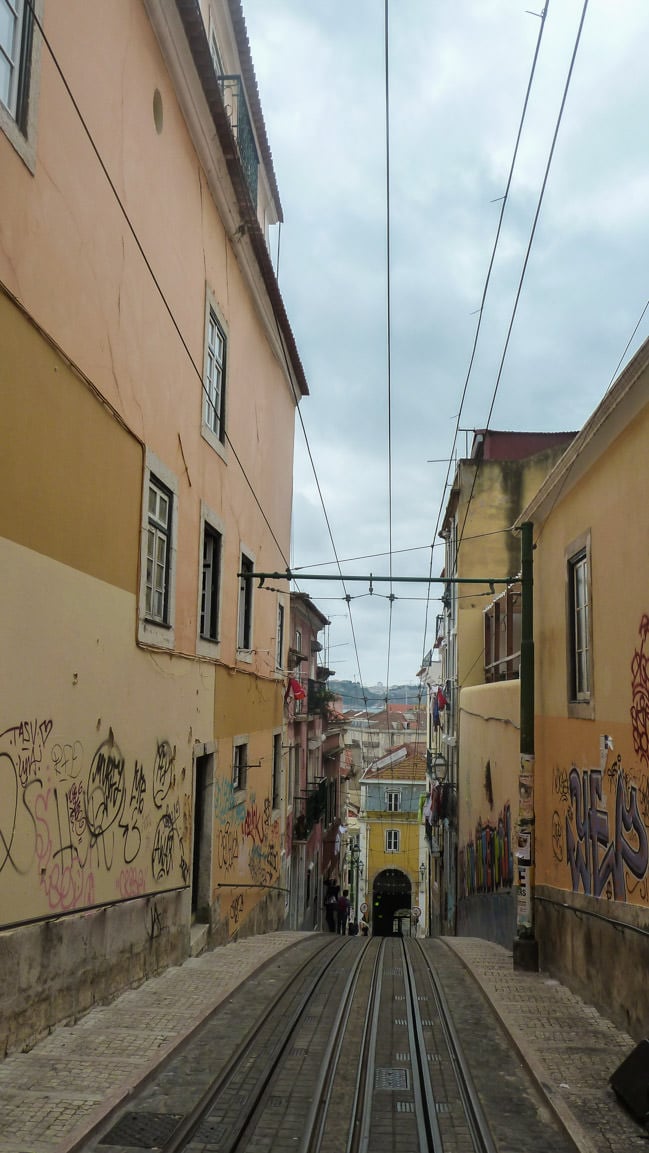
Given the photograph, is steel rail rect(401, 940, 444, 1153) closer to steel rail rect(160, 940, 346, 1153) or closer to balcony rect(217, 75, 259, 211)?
steel rail rect(160, 940, 346, 1153)

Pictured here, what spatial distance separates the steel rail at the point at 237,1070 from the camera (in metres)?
5.20

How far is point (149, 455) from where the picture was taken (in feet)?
31.5

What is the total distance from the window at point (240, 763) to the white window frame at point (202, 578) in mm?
2322

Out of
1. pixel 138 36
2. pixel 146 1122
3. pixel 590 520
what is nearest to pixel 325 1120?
pixel 146 1122

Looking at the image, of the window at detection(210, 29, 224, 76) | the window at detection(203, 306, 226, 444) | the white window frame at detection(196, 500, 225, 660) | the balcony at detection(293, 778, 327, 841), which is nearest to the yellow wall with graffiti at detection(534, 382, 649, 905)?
the white window frame at detection(196, 500, 225, 660)

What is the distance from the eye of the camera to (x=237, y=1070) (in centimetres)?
639

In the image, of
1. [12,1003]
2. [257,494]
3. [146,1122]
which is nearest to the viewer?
[146,1122]

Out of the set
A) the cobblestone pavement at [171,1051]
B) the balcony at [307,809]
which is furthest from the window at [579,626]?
the balcony at [307,809]

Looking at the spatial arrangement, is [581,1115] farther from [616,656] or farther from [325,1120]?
[616,656]

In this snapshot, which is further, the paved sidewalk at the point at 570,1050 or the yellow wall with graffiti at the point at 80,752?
the yellow wall with graffiti at the point at 80,752

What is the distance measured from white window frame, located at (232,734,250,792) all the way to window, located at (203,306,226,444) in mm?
4829

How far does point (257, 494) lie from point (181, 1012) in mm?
9771

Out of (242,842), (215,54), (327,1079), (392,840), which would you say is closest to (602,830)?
(327,1079)

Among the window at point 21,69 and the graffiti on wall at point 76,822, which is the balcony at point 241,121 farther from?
the graffiti on wall at point 76,822
